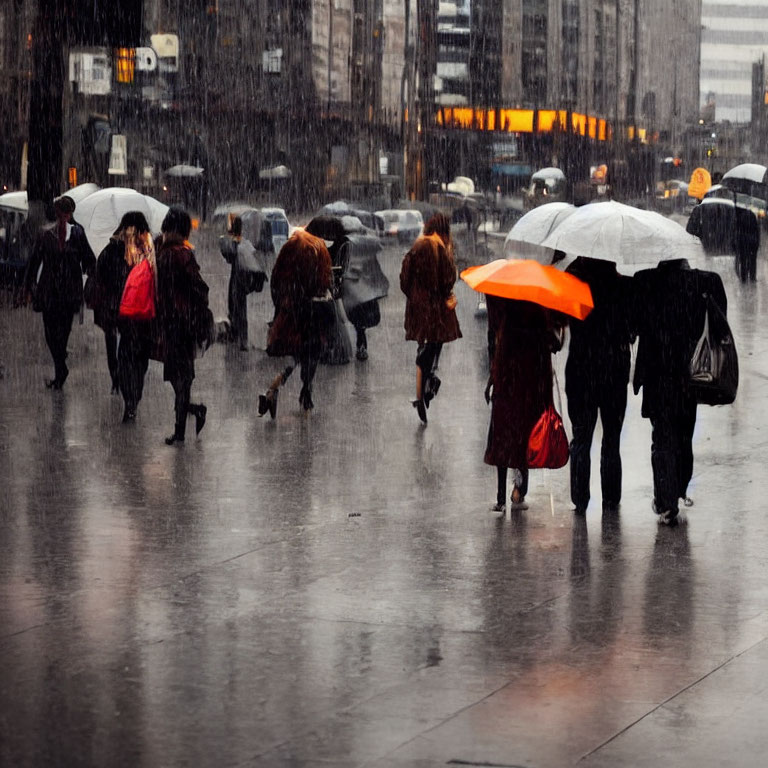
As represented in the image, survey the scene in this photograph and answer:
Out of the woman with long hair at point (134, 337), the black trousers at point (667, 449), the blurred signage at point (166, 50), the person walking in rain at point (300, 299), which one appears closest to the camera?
the black trousers at point (667, 449)

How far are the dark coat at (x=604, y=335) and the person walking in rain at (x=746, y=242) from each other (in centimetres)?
2010

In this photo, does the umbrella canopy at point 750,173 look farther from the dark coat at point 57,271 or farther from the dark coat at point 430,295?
the dark coat at point 57,271

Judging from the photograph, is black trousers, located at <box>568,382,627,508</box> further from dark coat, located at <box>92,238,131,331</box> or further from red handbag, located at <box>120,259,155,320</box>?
dark coat, located at <box>92,238,131,331</box>

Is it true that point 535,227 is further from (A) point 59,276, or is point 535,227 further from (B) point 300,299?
(A) point 59,276

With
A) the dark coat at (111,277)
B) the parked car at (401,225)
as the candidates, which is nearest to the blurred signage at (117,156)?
the parked car at (401,225)

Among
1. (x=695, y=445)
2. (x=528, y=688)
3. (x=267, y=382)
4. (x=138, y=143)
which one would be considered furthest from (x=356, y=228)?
(x=138, y=143)

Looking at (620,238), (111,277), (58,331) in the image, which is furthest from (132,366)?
(620,238)

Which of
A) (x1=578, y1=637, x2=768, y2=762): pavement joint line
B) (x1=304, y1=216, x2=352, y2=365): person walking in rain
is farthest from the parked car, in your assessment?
(x1=578, y1=637, x2=768, y2=762): pavement joint line

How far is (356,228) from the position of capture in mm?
20484

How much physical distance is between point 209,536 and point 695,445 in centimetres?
449

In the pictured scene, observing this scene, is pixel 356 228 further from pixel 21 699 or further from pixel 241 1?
pixel 241 1

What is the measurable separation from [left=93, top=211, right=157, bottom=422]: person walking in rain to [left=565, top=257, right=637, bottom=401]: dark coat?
4.23 m

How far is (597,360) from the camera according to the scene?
30.0 feet

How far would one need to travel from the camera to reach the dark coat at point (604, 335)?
912cm
